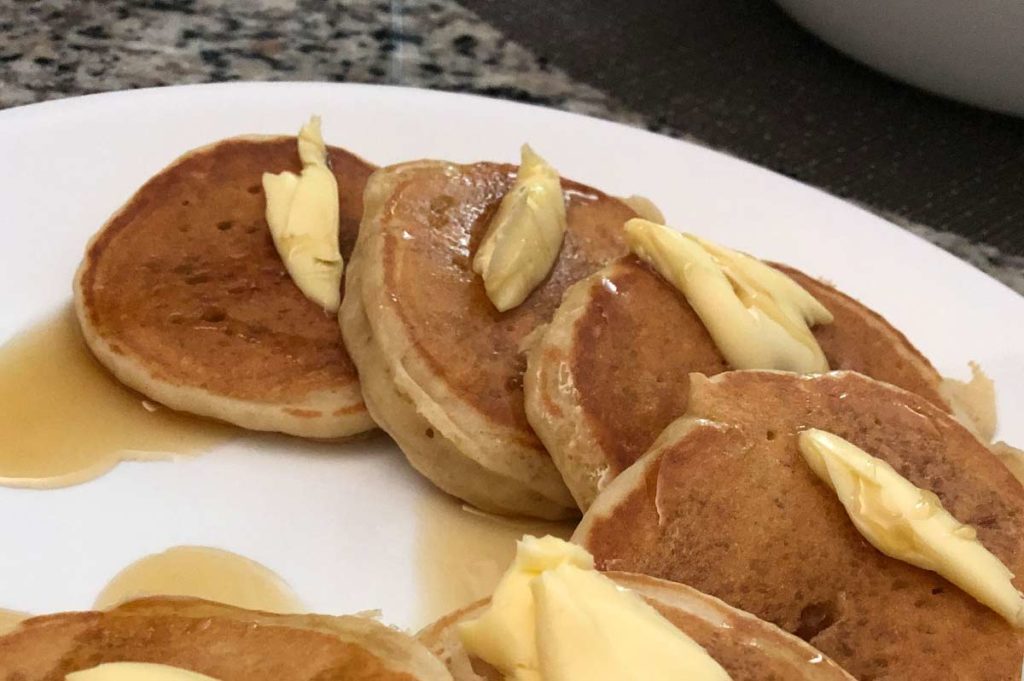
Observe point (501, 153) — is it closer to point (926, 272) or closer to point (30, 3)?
point (926, 272)

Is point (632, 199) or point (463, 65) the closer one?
point (632, 199)

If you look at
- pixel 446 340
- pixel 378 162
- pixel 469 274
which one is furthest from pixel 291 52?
pixel 446 340

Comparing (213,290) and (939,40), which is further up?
(939,40)

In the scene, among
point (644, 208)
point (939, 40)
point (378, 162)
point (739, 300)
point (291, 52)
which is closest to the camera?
point (739, 300)

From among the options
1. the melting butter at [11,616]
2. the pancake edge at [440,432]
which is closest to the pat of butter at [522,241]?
the pancake edge at [440,432]

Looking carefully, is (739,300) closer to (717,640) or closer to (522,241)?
(522,241)

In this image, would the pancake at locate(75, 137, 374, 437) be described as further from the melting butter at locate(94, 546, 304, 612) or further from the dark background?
the dark background

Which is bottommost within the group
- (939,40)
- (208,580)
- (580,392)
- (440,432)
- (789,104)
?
(208,580)

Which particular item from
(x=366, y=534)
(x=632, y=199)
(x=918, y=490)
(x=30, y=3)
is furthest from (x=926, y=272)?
(x=30, y=3)
